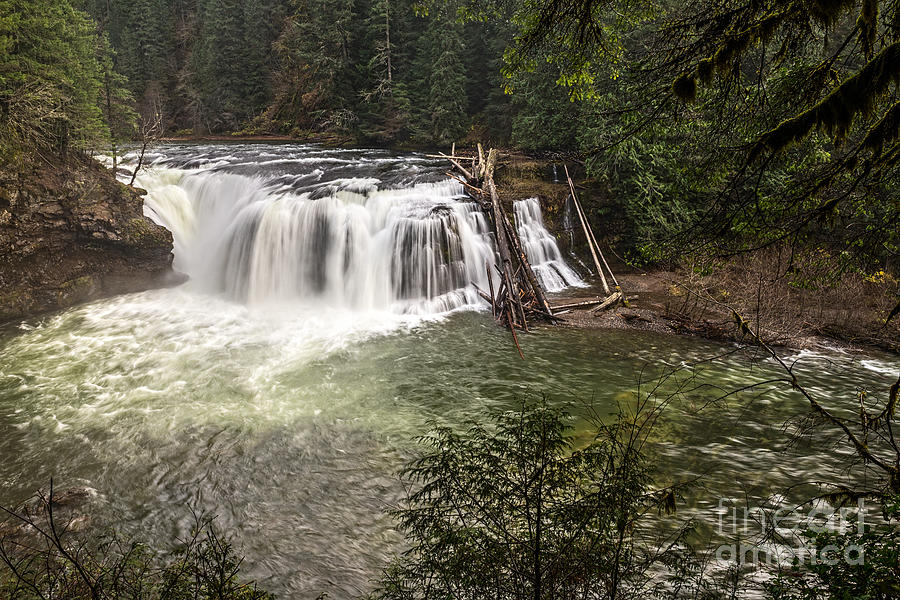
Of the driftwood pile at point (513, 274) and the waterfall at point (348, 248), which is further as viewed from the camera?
the waterfall at point (348, 248)

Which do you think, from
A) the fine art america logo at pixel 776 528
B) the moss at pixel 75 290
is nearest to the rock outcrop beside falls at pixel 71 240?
the moss at pixel 75 290

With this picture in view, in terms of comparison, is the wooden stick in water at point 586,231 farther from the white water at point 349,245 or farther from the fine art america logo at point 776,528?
the fine art america logo at point 776,528

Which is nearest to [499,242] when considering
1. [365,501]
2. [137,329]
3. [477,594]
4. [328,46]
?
[365,501]

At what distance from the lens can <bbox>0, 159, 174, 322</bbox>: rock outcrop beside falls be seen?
1295cm

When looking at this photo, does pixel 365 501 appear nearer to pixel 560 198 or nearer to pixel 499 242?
pixel 499 242

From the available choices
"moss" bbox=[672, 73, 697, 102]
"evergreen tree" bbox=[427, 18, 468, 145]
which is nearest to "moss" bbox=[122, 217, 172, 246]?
"evergreen tree" bbox=[427, 18, 468, 145]

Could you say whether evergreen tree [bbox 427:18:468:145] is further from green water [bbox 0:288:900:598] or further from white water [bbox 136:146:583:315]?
green water [bbox 0:288:900:598]

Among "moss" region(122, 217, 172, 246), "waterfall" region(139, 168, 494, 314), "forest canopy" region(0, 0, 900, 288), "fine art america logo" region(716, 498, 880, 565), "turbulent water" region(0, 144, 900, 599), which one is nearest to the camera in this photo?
"forest canopy" region(0, 0, 900, 288)

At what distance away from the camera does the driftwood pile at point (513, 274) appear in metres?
12.9

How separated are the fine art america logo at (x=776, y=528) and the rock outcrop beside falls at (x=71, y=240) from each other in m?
17.8

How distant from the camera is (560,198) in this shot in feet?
58.5

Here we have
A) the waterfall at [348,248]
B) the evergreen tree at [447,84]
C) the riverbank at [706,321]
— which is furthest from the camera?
the evergreen tree at [447,84]

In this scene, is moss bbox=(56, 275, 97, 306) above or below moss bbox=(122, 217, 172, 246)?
below

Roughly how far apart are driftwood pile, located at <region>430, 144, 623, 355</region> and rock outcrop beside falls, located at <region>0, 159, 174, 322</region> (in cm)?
1161
